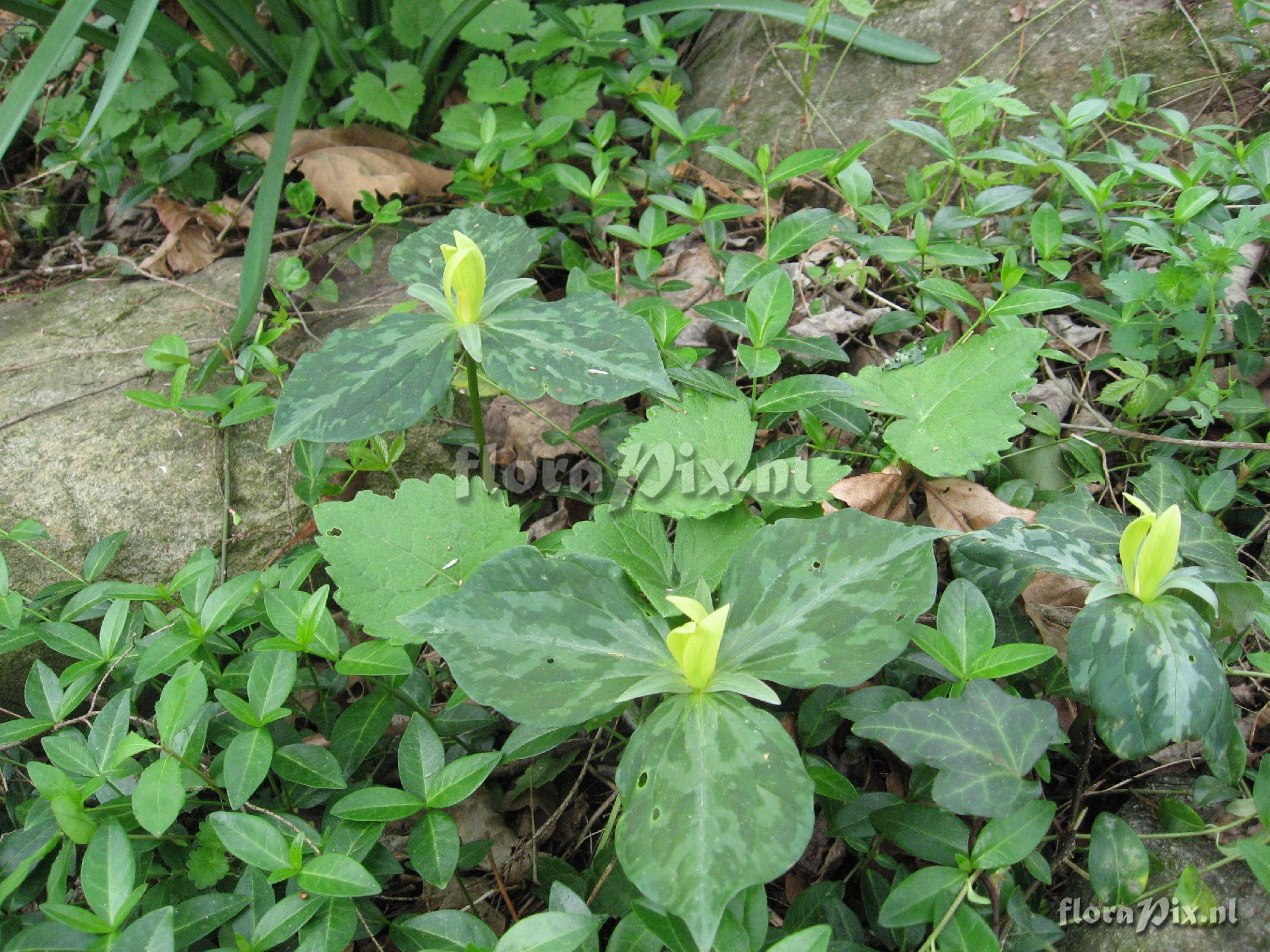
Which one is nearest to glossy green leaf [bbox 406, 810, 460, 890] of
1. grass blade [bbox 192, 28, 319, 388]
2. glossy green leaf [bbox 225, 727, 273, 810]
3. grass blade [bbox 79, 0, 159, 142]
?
glossy green leaf [bbox 225, 727, 273, 810]

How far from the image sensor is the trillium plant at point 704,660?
943 millimetres

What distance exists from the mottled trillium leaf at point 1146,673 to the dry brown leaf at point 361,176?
2225 mm

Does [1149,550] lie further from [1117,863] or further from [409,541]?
[409,541]

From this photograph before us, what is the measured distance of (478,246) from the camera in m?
1.62

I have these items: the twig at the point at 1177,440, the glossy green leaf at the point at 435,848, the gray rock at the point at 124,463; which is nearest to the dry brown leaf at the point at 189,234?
the gray rock at the point at 124,463

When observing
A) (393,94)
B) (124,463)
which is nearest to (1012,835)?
(124,463)

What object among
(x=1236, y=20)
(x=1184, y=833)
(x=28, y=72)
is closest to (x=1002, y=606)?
(x=1184, y=833)

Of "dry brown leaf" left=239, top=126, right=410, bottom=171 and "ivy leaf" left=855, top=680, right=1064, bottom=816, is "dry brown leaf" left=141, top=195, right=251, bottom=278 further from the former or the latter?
"ivy leaf" left=855, top=680, right=1064, bottom=816

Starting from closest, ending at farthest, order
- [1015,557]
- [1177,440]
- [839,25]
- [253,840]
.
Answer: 1. [253,840]
2. [1015,557]
3. [1177,440]
4. [839,25]

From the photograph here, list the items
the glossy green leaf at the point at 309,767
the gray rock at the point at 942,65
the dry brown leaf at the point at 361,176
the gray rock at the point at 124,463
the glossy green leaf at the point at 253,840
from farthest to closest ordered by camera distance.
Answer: the dry brown leaf at the point at 361,176, the gray rock at the point at 942,65, the gray rock at the point at 124,463, the glossy green leaf at the point at 309,767, the glossy green leaf at the point at 253,840

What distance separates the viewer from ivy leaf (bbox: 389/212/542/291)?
1592mm

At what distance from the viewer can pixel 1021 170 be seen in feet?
6.92

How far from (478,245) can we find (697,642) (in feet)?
3.34

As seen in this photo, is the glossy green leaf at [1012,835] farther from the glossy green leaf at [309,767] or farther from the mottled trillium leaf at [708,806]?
the glossy green leaf at [309,767]
